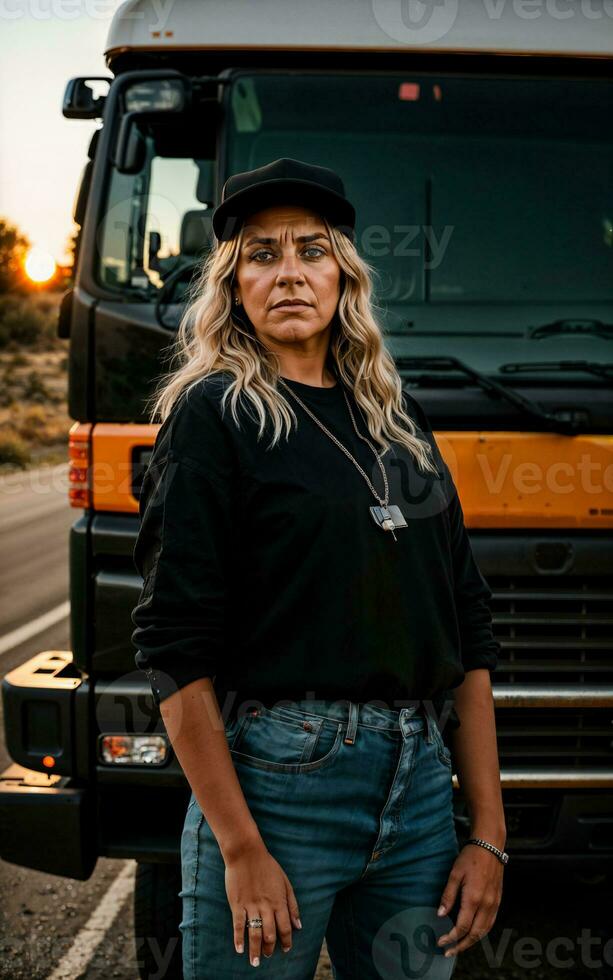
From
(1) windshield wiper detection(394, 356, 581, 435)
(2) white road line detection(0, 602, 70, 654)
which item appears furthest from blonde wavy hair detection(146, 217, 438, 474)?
(2) white road line detection(0, 602, 70, 654)

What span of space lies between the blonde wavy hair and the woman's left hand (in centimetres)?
73

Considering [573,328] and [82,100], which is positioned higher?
[82,100]

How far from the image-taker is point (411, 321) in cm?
285

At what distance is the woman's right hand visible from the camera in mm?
1457

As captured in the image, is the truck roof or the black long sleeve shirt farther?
the truck roof

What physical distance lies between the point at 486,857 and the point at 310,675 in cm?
54

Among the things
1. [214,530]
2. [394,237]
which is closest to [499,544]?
[394,237]

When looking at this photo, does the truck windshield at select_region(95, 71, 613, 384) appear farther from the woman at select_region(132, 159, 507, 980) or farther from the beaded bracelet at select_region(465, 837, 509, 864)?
the beaded bracelet at select_region(465, 837, 509, 864)

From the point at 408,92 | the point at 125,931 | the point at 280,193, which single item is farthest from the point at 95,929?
the point at 408,92

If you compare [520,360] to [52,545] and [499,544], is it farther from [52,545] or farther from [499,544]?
[52,545]

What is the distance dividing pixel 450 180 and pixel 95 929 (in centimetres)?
282

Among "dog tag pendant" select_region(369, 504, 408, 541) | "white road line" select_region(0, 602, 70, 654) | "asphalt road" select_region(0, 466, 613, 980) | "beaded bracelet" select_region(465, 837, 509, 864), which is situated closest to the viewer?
"dog tag pendant" select_region(369, 504, 408, 541)

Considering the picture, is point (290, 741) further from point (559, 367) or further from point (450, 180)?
point (450, 180)

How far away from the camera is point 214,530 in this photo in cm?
151
